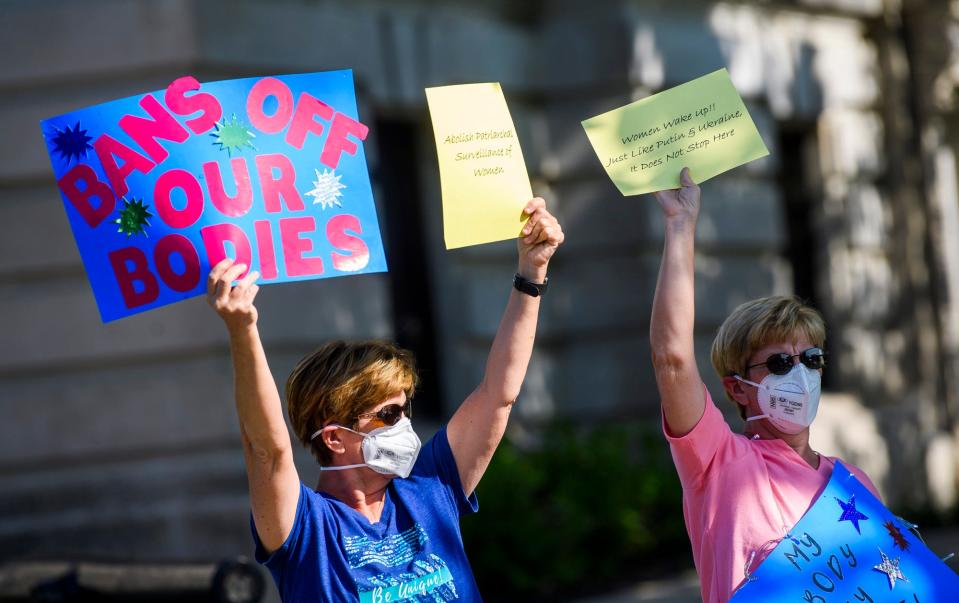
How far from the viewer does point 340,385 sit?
3.05 metres

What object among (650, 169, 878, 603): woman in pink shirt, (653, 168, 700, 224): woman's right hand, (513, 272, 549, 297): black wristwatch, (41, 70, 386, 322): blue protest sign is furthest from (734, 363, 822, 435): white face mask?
(41, 70, 386, 322): blue protest sign

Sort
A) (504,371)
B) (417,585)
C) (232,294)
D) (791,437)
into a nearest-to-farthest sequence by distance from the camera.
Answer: (232,294), (417,585), (504,371), (791,437)

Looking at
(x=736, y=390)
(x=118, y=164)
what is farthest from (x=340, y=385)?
(x=736, y=390)

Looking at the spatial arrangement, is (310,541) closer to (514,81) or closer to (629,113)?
(629,113)

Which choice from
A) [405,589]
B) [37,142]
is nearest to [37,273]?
[37,142]

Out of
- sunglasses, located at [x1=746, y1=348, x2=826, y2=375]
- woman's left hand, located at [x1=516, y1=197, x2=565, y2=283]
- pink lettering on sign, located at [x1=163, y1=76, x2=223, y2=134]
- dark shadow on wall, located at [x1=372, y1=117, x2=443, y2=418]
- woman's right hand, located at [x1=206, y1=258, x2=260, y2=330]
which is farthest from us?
dark shadow on wall, located at [x1=372, y1=117, x2=443, y2=418]

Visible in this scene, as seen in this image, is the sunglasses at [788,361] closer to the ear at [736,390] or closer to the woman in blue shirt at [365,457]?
the ear at [736,390]

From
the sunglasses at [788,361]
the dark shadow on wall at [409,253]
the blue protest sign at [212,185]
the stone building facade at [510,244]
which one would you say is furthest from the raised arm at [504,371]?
the dark shadow on wall at [409,253]

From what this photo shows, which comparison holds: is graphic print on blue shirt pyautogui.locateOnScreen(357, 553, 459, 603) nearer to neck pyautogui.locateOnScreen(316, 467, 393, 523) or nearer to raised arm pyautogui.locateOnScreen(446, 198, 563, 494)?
neck pyautogui.locateOnScreen(316, 467, 393, 523)

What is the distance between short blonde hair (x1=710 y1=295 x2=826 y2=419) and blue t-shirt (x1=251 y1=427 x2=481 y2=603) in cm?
83

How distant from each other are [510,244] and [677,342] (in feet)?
19.2

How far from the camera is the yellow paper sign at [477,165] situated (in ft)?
10.5

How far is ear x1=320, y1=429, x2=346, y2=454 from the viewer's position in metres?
3.09

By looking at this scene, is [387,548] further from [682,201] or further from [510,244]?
[510,244]
